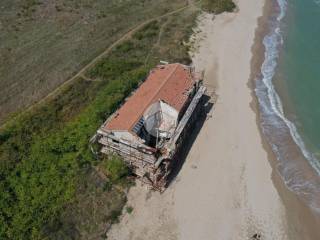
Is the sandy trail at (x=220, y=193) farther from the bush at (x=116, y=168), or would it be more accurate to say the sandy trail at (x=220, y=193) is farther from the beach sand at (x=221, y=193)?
the bush at (x=116, y=168)

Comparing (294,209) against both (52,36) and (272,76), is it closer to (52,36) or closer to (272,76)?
(272,76)

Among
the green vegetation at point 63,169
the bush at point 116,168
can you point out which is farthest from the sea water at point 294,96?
the green vegetation at point 63,169

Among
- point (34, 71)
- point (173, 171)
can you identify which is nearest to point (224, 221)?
point (173, 171)

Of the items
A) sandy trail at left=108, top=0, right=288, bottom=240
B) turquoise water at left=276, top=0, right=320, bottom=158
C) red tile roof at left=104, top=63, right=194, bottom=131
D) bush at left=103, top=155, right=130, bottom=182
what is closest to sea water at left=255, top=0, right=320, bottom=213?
turquoise water at left=276, top=0, right=320, bottom=158

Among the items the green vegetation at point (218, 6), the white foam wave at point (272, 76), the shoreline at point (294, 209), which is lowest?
the shoreline at point (294, 209)

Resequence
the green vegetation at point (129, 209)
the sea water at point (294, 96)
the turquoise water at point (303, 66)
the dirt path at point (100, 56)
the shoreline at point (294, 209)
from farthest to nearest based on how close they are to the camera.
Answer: the turquoise water at point (303, 66)
the dirt path at point (100, 56)
the sea water at point (294, 96)
the shoreline at point (294, 209)
the green vegetation at point (129, 209)

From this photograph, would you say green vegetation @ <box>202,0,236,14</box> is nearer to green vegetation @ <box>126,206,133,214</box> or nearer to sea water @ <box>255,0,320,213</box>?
sea water @ <box>255,0,320,213</box>
